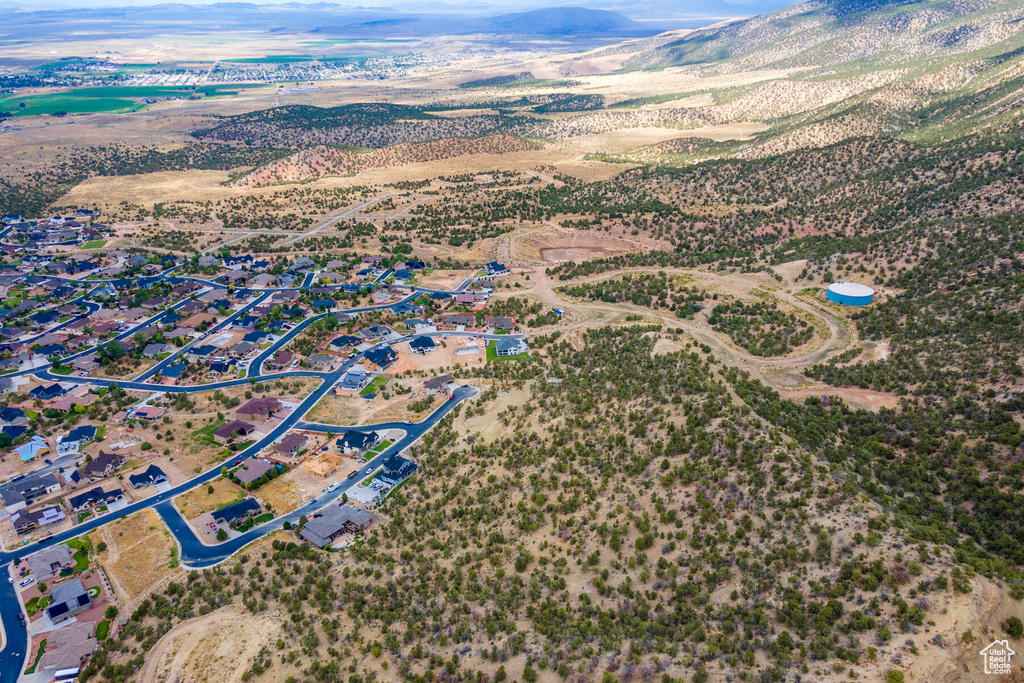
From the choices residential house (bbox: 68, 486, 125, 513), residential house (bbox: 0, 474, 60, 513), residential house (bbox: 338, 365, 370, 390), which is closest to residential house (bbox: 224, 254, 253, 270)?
residential house (bbox: 338, 365, 370, 390)

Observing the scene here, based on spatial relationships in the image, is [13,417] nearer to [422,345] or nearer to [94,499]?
[94,499]

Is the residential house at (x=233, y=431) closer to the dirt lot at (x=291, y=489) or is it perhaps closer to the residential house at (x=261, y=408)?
the residential house at (x=261, y=408)

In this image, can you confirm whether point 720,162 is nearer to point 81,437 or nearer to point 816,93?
point 816,93

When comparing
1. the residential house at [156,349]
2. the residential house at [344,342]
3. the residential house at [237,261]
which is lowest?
the residential house at [156,349]

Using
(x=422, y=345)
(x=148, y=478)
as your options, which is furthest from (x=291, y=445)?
(x=422, y=345)

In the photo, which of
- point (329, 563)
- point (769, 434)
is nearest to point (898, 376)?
point (769, 434)

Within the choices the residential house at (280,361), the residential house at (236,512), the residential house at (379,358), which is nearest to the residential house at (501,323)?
the residential house at (379,358)
